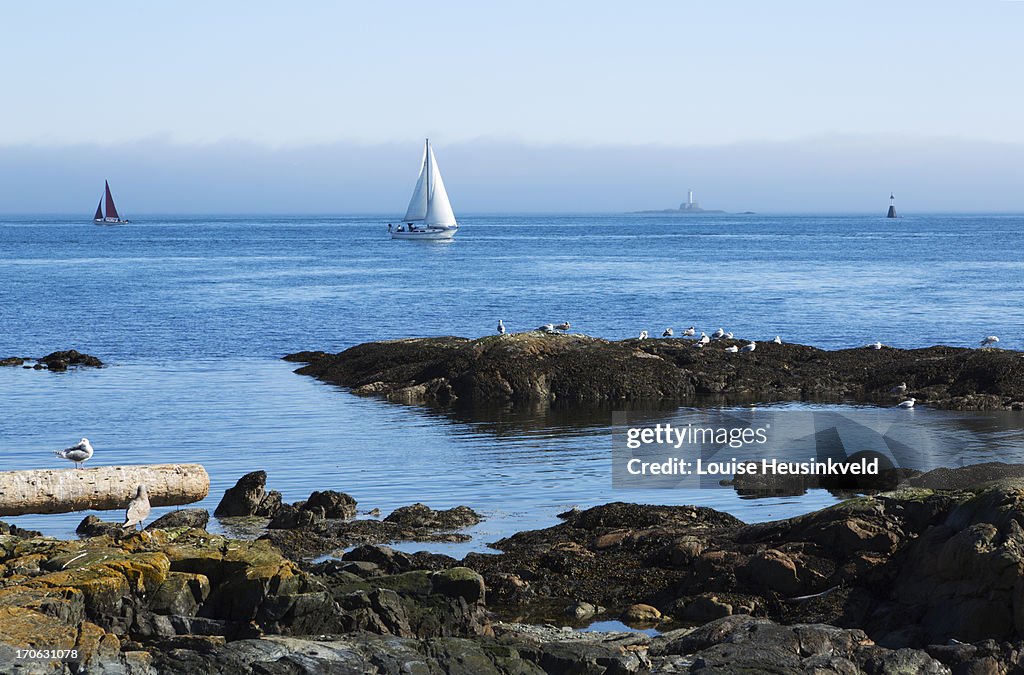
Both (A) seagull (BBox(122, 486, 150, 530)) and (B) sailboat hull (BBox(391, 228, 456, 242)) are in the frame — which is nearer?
(A) seagull (BBox(122, 486, 150, 530))

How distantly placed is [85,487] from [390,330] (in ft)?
123

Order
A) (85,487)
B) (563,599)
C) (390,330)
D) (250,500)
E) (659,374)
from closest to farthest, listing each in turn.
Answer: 1. (563,599)
2. (85,487)
3. (250,500)
4. (659,374)
5. (390,330)

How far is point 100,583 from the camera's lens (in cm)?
1282

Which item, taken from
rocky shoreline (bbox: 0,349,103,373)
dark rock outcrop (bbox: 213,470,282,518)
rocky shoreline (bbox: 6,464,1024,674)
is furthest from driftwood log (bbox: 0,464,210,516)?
rocky shoreline (bbox: 0,349,103,373)

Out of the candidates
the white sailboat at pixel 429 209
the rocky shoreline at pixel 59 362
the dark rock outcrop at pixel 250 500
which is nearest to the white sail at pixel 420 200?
the white sailboat at pixel 429 209

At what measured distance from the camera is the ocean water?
76.4ft

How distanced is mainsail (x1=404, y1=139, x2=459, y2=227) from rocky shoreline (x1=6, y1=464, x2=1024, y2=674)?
12428 cm

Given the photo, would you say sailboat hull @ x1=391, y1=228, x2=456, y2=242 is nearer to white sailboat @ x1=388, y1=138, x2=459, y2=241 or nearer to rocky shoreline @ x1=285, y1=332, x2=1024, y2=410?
white sailboat @ x1=388, y1=138, x2=459, y2=241

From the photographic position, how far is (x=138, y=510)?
58.3 ft

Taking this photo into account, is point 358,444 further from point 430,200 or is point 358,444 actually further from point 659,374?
point 430,200

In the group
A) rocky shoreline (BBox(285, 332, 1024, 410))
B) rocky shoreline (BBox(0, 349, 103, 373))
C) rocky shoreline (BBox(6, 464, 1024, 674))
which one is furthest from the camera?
rocky shoreline (BBox(0, 349, 103, 373))

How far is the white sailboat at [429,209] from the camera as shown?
141 m

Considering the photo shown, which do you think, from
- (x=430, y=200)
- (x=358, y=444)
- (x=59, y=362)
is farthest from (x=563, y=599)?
(x=430, y=200)

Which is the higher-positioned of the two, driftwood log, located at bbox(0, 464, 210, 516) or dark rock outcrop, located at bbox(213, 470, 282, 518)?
driftwood log, located at bbox(0, 464, 210, 516)
